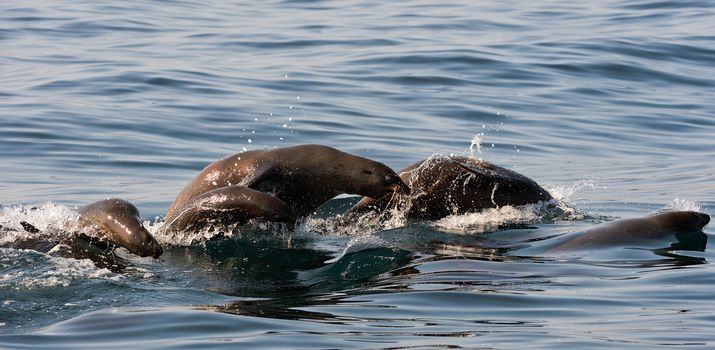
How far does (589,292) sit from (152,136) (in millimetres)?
9539

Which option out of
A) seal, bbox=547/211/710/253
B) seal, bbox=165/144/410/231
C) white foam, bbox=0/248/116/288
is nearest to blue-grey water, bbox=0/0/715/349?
white foam, bbox=0/248/116/288

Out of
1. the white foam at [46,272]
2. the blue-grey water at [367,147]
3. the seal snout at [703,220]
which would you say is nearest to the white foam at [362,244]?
the blue-grey water at [367,147]

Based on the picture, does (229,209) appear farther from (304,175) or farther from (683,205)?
(683,205)

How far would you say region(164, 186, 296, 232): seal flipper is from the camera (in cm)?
1020

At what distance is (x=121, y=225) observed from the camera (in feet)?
32.1

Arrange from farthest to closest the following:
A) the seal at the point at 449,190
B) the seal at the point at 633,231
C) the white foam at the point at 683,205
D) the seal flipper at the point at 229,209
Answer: the white foam at the point at 683,205, the seal at the point at 449,190, the seal at the point at 633,231, the seal flipper at the point at 229,209

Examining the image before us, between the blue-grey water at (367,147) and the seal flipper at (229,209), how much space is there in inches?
9.3

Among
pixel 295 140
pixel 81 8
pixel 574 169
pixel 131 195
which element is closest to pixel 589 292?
pixel 131 195

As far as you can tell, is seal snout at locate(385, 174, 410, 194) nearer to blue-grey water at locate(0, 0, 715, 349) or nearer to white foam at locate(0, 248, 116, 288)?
blue-grey water at locate(0, 0, 715, 349)

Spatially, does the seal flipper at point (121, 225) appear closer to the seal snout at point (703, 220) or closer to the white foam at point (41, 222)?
the white foam at point (41, 222)

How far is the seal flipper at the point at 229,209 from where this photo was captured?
10.2 meters

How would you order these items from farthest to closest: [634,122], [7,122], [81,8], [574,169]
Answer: [81,8]
[634,122]
[7,122]
[574,169]

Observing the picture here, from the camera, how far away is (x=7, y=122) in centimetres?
1795

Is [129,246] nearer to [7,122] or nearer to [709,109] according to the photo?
[7,122]
